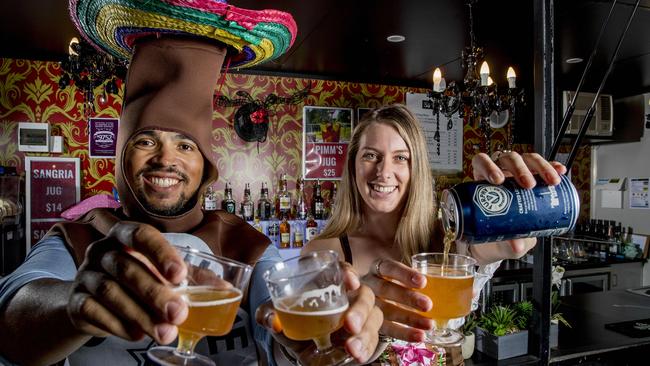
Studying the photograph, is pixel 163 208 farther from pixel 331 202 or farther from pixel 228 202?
pixel 331 202

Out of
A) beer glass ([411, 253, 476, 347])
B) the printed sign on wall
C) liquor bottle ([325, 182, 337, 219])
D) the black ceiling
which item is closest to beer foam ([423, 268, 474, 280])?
beer glass ([411, 253, 476, 347])

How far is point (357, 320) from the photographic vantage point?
83 cm

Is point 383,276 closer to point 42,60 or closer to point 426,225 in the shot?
point 426,225

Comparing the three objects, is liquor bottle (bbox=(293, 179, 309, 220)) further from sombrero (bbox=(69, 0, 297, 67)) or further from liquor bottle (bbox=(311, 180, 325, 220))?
sombrero (bbox=(69, 0, 297, 67))

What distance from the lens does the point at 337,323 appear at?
83 centimetres

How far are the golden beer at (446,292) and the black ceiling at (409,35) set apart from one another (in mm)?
2380

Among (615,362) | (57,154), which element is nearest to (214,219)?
(615,362)

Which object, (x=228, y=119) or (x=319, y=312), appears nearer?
(x=319, y=312)

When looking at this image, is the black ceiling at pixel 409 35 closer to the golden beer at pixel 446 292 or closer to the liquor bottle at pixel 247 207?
the liquor bottle at pixel 247 207

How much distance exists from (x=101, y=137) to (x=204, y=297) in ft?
13.3

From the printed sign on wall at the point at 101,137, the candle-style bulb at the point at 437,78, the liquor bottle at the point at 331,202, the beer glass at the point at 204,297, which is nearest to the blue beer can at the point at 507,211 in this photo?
the beer glass at the point at 204,297

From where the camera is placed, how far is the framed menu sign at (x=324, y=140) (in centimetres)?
491

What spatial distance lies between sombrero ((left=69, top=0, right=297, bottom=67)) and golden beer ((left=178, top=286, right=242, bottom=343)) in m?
0.77

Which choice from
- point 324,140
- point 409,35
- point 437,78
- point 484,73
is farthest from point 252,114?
point 484,73
